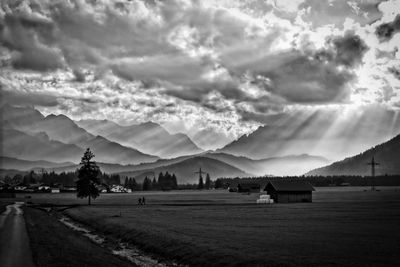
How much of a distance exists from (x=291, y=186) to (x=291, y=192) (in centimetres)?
176

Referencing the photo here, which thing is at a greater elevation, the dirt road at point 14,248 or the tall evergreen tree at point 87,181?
the tall evergreen tree at point 87,181

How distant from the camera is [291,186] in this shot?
136750 millimetres

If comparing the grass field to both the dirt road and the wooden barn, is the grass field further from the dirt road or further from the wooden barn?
the wooden barn

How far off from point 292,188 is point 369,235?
303ft

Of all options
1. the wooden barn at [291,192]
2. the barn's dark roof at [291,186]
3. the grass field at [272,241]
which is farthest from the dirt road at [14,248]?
the barn's dark roof at [291,186]

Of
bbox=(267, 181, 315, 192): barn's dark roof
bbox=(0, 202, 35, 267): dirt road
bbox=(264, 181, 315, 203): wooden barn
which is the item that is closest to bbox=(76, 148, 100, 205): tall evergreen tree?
bbox=(264, 181, 315, 203): wooden barn

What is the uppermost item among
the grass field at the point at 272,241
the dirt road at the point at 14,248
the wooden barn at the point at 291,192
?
the wooden barn at the point at 291,192

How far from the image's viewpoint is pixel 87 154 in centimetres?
13700

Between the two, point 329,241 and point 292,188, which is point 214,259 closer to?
point 329,241

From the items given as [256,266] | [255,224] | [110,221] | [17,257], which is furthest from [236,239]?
[110,221]

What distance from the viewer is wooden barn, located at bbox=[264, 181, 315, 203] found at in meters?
134

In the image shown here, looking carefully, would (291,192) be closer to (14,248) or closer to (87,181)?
(87,181)

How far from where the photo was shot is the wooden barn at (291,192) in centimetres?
13450

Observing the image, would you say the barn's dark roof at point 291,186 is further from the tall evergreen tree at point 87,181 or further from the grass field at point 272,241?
the grass field at point 272,241
